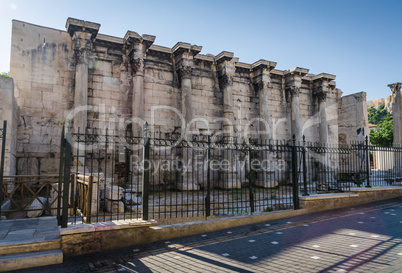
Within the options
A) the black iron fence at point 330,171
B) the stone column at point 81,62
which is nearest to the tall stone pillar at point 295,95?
the black iron fence at point 330,171

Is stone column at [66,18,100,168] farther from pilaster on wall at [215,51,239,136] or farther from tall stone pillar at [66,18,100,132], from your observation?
pilaster on wall at [215,51,239,136]

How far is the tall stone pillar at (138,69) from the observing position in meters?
11.8

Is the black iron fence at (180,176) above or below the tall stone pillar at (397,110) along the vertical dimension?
below

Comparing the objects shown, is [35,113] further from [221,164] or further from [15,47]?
[221,164]

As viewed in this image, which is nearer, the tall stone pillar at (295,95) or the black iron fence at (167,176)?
the black iron fence at (167,176)

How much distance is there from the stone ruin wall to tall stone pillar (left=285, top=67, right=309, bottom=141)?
0.20 feet

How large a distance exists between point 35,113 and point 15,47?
2.64 meters

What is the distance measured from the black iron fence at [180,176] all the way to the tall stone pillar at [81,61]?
0.71 metres

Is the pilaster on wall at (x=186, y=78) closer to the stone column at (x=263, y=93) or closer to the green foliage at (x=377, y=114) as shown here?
the stone column at (x=263, y=93)

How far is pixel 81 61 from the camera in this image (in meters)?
11.0

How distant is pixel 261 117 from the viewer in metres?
15.3

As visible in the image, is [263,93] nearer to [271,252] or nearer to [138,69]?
[138,69]

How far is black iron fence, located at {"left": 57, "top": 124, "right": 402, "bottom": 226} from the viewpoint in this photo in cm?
578

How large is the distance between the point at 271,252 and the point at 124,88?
10.0m
